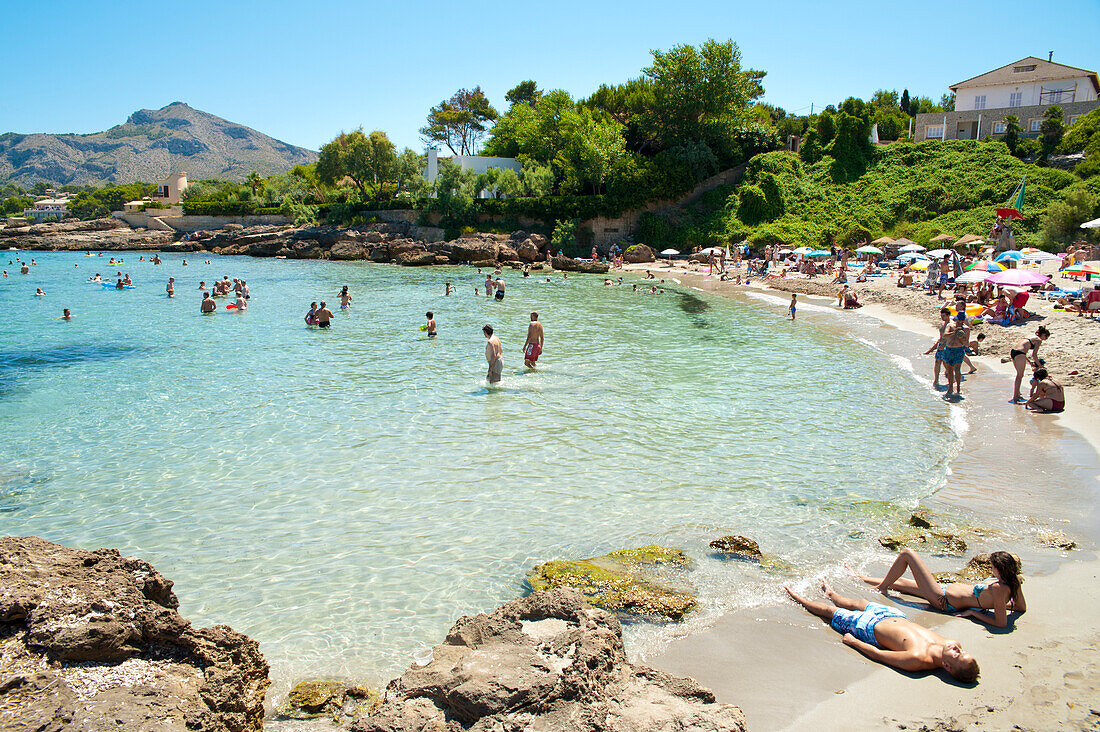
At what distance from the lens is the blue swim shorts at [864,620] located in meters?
4.98

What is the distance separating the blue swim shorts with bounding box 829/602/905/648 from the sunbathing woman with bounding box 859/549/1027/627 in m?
0.47

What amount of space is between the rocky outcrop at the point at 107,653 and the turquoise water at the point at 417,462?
40.9 inches

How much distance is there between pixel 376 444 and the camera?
9.99m

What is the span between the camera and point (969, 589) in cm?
551

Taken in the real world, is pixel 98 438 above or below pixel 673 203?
below

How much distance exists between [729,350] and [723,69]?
1472 inches

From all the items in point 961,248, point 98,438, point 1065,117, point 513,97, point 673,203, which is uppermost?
point 513,97

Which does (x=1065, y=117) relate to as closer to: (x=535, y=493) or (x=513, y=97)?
(x=513, y=97)

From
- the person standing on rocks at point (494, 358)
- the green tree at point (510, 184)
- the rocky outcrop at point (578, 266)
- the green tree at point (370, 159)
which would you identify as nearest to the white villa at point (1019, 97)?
the rocky outcrop at point (578, 266)

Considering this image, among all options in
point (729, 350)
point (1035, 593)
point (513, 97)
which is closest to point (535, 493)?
point (1035, 593)

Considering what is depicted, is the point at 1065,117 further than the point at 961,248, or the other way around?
the point at 1065,117

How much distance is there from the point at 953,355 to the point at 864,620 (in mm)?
9709

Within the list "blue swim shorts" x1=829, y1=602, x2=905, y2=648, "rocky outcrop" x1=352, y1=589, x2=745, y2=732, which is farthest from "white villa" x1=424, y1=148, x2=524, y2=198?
"rocky outcrop" x1=352, y1=589, x2=745, y2=732

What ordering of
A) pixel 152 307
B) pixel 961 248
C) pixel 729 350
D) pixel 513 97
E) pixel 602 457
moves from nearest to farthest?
pixel 602 457, pixel 729 350, pixel 152 307, pixel 961 248, pixel 513 97
